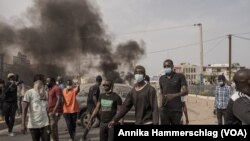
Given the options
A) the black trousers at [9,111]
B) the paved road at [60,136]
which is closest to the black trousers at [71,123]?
the paved road at [60,136]

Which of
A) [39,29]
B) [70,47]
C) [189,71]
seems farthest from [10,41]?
→ [189,71]

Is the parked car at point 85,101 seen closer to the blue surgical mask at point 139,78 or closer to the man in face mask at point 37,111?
the man in face mask at point 37,111

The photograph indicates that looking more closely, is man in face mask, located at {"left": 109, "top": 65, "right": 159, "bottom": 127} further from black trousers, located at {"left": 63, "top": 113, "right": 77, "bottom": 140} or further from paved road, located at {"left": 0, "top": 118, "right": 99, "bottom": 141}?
paved road, located at {"left": 0, "top": 118, "right": 99, "bottom": 141}

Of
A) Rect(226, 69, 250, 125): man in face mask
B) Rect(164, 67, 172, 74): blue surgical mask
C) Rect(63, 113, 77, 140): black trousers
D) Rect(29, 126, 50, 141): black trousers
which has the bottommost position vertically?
Rect(63, 113, 77, 140): black trousers

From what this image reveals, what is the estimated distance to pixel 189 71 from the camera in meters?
105

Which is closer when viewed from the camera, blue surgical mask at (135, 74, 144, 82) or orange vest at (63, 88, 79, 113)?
blue surgical mask at (135, 74, 144, 82)

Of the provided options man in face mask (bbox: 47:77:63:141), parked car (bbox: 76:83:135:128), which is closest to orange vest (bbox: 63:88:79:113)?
man in face mask (bbox: 47:77:63:141)

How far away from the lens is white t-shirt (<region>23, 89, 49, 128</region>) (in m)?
7.05

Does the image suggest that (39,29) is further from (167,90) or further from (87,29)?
(167,90)

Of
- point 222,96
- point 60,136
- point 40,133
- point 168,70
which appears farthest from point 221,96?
point 40,133

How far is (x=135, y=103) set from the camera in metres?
5.87

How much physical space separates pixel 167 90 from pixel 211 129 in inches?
164

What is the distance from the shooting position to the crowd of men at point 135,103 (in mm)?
3564

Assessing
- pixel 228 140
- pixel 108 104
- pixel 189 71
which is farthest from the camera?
pixel 189 71
